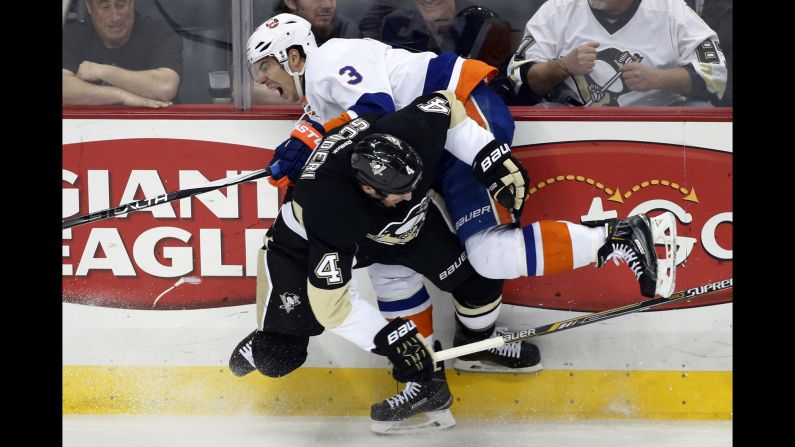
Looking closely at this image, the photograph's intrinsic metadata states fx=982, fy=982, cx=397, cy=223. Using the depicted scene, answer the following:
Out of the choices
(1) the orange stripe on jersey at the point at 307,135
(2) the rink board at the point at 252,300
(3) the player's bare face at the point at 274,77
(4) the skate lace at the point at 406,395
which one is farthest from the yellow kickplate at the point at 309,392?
(3) the player's bare face at the point at 274,77

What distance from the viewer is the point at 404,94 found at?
289 centimetres

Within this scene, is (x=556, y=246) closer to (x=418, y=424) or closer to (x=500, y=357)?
(x=500, y=357)

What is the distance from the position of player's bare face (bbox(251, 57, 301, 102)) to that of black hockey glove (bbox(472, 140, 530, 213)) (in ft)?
2.08

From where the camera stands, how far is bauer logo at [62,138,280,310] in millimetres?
3043

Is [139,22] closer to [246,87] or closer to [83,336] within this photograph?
[246,87]

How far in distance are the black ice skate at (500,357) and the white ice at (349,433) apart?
172mm

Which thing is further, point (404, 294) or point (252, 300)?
point (252, 300)

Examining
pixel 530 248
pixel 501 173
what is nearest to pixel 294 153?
pixel 501 173

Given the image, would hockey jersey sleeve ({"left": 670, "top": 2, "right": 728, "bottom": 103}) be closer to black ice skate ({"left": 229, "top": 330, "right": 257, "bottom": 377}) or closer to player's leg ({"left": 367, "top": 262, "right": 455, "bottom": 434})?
player's leg ({"left": 367, "top": 262, "right": 455, "bottom": 434})

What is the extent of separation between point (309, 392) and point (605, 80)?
1.35 meters

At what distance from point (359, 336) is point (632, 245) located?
820 millimetres

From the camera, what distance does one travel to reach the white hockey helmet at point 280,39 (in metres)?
2.86

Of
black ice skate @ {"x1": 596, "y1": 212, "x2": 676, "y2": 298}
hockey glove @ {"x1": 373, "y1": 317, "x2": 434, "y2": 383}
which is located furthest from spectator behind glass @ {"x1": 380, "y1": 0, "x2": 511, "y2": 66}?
hockey glove @ {"x1": 373, "y1": 317, "x2": 434, "y2": 383}

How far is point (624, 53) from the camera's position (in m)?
2.97
